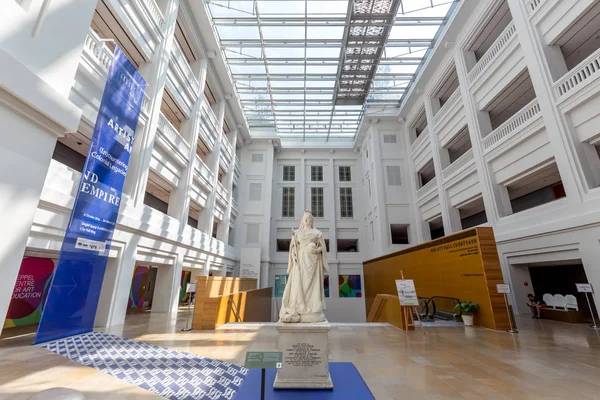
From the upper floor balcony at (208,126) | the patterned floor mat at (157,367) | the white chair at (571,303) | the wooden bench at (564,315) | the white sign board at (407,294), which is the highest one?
the upper floor balcony at (208,126)

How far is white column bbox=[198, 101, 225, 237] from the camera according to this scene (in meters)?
17.1

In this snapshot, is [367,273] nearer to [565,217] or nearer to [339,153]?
[339,153]

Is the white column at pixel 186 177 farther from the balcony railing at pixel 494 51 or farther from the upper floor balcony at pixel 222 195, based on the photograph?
the balcony railing at pixel 494 51

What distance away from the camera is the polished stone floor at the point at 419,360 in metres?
3.65

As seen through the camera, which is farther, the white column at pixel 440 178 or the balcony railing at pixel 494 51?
the white column at pixel 440 178

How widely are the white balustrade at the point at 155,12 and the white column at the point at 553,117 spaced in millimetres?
13942

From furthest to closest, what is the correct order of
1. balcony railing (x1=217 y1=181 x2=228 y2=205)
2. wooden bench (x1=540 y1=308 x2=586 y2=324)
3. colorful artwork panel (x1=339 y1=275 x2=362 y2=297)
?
colorful artwork panel (x1=339 y1=275 x2=362 y2=297)
balcony railing (x1=217 y1=181 x2=228 y2=205)
wooden bench (x1=540 y1=308 x2=586 y2=324)

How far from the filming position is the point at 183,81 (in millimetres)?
13453

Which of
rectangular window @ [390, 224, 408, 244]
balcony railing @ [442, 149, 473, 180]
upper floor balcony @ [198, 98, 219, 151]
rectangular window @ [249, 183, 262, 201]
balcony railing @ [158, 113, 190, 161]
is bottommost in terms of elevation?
rectangular window @ [390, 224, 408, 244]

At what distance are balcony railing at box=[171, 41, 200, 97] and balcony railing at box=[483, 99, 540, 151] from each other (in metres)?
14.5

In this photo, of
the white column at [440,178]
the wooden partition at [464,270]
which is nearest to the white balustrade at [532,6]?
the white column at [440,178]

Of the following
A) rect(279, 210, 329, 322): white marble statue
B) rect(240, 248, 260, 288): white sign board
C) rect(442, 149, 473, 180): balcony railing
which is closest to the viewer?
rect(279, 210, 329, 322): white marble statue

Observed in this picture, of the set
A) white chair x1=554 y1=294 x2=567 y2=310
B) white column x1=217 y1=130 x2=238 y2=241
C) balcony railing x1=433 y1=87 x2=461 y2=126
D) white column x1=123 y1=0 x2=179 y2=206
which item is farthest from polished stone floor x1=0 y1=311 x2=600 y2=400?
white column x1=217 y1=130 x2=238 y2=241

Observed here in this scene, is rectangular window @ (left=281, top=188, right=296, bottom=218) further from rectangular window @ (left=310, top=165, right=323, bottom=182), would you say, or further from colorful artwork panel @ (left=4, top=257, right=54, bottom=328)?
colorful artwork panel @ (left=4, top=257, right=54, bottom=328)
